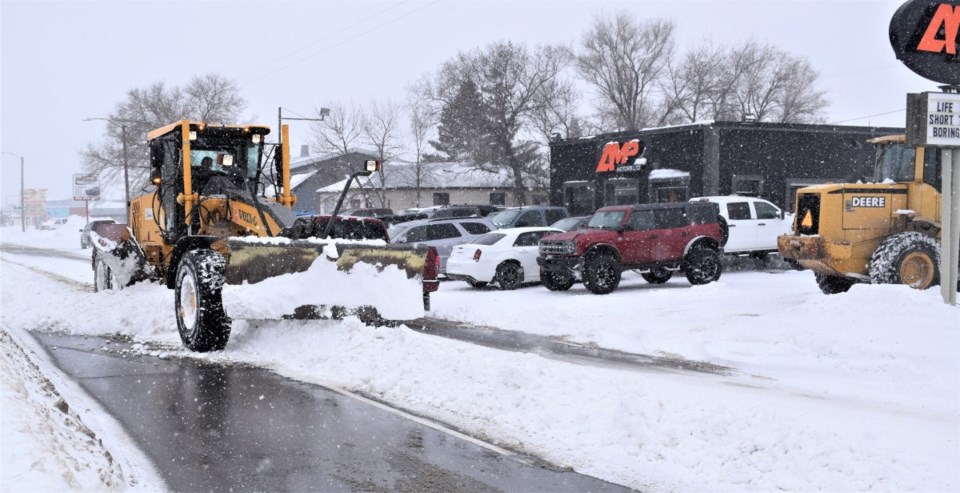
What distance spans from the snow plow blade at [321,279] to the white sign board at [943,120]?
817 centimetres

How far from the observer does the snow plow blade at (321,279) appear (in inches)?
395

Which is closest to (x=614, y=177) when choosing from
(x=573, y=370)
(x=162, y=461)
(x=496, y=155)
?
(x=496, y=155)

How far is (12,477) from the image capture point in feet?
13.1

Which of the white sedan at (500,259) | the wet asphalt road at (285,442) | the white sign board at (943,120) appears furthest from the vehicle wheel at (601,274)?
the wet asphalt road at (285,442)

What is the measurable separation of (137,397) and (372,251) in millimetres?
3421

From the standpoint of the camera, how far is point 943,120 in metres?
12.8

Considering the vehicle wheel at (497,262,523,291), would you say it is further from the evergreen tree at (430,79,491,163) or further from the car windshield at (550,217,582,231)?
the evergreen tree at (430,79,491,163)

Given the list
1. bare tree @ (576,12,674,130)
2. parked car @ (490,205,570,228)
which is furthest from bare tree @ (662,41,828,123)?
Result: parked car @ (490,205,570,228)

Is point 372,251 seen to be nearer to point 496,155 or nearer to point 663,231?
point 663,231

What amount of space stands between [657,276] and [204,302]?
39.2 ft

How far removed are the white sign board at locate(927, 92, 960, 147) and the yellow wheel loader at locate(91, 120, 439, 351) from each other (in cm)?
814

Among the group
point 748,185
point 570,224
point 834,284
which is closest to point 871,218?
point 834,284

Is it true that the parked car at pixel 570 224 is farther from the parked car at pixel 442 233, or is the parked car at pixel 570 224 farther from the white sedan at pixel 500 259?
the parked car at pixel 442 233

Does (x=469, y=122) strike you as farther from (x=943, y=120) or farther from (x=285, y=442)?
(x=285, y=442)
